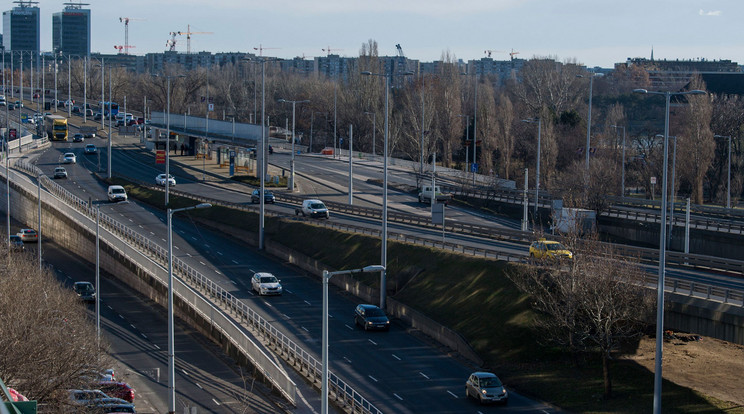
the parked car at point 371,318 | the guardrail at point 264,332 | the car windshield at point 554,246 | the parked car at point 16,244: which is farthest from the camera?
the parked car at point 16,244

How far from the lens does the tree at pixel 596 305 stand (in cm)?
3092

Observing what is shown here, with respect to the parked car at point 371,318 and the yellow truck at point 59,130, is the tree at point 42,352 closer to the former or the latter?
the parked car at point 371,318

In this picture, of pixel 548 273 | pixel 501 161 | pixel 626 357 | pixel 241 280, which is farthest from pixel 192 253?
pixel 501 161

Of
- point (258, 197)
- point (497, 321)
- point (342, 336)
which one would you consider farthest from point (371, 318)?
point (258, 197)

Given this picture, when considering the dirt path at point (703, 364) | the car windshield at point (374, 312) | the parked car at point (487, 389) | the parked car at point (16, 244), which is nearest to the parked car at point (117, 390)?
the parked car at point (487, 389)

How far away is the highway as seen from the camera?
31.6 m

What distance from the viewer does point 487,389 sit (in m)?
30.1

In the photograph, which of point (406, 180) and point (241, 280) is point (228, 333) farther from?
point (406, 180)

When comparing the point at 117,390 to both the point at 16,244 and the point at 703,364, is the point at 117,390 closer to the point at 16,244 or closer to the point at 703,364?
the point at 703,364

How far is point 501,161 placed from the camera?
89812 millimetres

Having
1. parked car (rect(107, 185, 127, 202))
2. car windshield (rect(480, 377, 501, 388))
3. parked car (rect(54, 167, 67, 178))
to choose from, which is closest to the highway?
car windshield (rect(480, 377, 501, 388))

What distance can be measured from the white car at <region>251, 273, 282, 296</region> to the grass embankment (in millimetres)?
4338

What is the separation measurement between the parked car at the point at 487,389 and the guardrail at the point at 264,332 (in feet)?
11.8

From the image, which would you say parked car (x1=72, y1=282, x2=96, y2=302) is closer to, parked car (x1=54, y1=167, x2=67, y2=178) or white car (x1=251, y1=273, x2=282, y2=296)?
white car (x1=251, y1=273, x2=282, y2=296)
